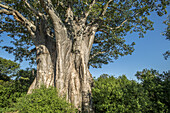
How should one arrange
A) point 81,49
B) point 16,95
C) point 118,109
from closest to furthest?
point 118,109
point 81,49
point 16,95

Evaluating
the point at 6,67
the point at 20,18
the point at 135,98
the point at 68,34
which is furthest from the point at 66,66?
the point at 6,67

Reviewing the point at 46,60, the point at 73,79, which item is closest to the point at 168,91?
the point at 73,79

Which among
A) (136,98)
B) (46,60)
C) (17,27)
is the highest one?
(17,27)

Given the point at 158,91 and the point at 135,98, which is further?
the point at 158,91

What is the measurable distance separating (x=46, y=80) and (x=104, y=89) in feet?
11.8

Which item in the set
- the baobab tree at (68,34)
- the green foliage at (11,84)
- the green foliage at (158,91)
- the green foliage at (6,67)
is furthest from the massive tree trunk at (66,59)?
the green foliage at (6,67)

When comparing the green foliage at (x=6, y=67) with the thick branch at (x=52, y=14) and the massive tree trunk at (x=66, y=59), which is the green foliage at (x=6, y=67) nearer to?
the massive tree trunk at (x=66, y=59)

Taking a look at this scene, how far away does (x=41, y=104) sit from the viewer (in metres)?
4.33

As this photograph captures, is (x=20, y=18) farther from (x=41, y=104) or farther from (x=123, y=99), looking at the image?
(x=123, y=99)

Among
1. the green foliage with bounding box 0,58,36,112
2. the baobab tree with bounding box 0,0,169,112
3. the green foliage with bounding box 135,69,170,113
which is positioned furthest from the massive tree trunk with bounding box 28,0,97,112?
the green foliage with bounding box 135,69,170,113

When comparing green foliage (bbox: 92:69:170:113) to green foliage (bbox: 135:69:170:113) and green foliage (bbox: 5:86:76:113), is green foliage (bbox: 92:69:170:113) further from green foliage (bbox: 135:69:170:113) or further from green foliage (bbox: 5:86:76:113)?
green foliage (bbox: 5:86:76:113)

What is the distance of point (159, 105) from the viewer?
4449mm

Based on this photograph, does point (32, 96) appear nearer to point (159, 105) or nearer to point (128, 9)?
point (159, 105)

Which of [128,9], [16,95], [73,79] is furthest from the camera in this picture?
[128,9]
